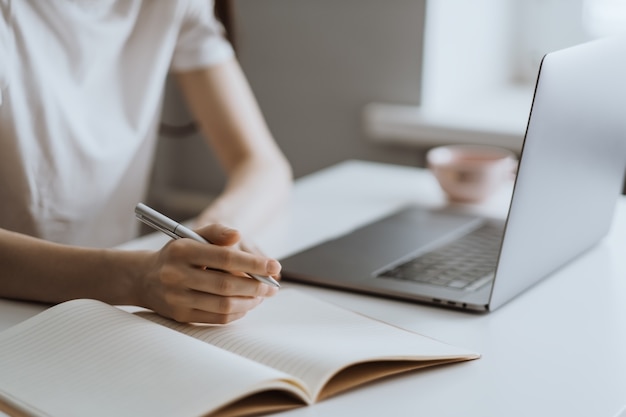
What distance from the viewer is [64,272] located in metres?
0.99

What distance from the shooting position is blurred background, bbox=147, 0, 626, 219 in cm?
210

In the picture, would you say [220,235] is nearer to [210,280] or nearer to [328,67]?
[210,280]

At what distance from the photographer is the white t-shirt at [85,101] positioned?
4.10 ft

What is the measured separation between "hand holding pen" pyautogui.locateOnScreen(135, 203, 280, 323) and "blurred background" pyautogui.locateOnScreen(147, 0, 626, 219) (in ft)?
A: 3.96

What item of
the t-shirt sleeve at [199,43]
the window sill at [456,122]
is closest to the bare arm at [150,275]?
the t-shirt sleeve at [199,43]

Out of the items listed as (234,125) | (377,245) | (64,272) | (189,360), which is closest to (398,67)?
(234,125)

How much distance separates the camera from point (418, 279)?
1081 mm

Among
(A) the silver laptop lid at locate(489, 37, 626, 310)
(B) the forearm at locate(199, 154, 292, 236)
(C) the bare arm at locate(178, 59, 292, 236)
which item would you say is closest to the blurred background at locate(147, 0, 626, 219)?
(C) the bare arm at locate(178, 59, 292, 236)

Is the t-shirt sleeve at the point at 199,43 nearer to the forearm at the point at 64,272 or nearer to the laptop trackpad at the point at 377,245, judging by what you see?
the laptop trackpad at the point at 377,245

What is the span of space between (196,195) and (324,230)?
1.29 m

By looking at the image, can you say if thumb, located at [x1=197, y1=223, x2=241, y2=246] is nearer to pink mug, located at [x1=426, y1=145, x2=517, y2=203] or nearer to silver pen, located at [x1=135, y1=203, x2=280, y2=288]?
silver pen, located at [x1=135, y1=203, x2=280, y2=288]

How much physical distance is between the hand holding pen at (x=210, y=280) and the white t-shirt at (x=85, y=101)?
0.43m

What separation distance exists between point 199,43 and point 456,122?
74 centimetres

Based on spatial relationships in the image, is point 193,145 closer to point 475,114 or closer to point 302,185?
point 475,114
